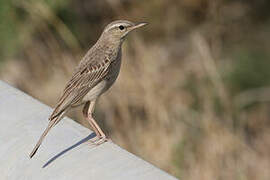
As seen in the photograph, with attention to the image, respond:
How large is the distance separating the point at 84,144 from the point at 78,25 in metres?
8.04

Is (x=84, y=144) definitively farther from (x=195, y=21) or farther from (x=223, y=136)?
(x=195, y=21)

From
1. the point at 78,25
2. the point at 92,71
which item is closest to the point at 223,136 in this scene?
the point at 92,71

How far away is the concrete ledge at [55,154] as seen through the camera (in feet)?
10.5

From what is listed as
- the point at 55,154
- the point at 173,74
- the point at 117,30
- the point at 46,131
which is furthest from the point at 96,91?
the point at 173,74

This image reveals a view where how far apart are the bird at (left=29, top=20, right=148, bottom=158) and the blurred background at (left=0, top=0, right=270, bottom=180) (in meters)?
1.30

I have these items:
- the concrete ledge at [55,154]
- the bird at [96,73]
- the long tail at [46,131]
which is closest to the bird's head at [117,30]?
the bird at [96,73]

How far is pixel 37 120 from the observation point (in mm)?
4074

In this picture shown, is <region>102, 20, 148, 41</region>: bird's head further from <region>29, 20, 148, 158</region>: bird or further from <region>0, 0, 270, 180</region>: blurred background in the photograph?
<region>0, 0, 270, 180</region>: blurred background

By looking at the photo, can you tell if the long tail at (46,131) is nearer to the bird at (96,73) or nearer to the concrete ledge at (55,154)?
the concrete ledge at (55,154)

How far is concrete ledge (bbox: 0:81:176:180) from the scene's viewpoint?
3186 millimetres

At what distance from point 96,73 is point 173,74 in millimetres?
6046

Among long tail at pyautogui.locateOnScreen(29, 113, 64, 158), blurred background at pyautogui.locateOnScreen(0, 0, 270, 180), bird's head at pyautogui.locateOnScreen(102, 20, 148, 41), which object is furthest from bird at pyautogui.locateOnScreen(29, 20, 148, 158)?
blurred background at pyautogui.locateOnScreen(0, 0, 270, 180)

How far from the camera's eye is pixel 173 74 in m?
11.4

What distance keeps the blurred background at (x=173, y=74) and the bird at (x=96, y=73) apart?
1.30 meters
